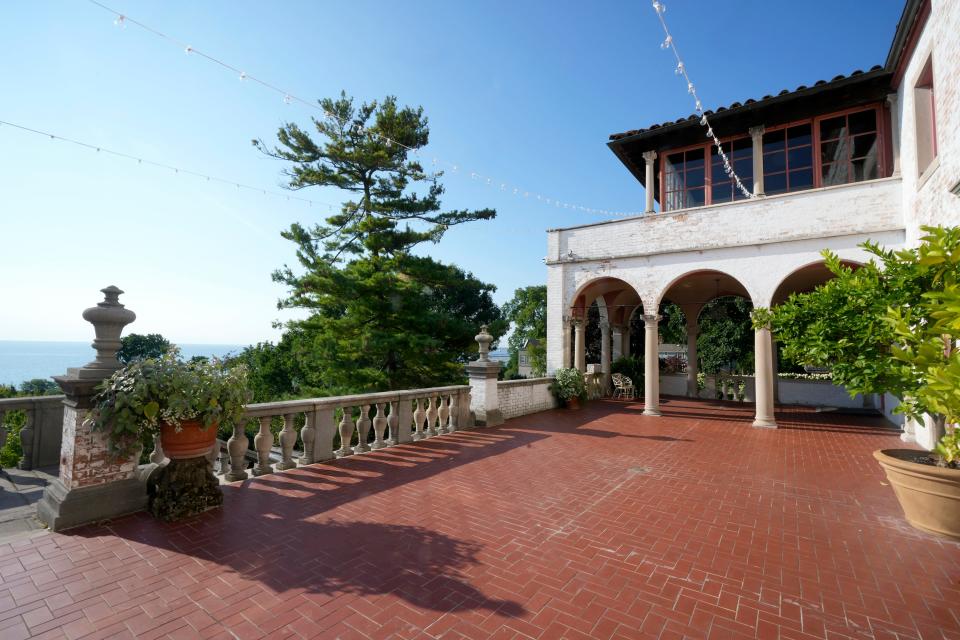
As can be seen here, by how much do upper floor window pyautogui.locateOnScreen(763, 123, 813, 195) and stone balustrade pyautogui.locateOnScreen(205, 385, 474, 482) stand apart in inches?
385

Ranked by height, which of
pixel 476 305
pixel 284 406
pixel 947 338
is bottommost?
pixel 284 406

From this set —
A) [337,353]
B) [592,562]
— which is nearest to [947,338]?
[592,562]

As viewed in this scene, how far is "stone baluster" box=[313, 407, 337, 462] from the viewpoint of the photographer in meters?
6.00

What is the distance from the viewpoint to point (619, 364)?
16531 millimetres

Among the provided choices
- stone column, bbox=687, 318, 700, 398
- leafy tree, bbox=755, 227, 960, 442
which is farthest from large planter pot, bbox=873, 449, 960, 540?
stone column, bbox=687, 318, 700, 398

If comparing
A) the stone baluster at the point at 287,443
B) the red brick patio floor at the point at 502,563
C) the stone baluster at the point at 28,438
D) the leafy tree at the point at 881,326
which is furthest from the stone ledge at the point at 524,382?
the stone baluster at the point at 28,438

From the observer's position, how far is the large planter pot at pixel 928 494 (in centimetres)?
388

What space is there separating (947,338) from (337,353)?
610 inches

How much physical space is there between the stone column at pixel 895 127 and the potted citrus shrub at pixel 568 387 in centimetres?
833

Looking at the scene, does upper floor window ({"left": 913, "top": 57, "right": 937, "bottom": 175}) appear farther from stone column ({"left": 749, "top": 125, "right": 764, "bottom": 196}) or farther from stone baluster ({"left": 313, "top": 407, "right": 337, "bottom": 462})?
stone baluster ({"left": 313, "top": 407, "right": 337, "bottom": 462})

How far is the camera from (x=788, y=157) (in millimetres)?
10953

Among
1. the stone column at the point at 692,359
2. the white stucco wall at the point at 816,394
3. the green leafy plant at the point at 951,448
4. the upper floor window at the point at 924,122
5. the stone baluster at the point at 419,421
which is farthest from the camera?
the stone column at the point at 692,359

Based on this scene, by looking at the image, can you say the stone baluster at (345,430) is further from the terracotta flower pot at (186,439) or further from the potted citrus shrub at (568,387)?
the potted citrus shrub at (568,387)

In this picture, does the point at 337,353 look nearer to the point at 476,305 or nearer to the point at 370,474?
the point at 370,474
